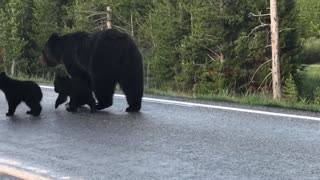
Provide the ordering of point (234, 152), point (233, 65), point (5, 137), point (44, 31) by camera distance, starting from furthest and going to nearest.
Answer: point (44, 31) → point (233, 65) → point (5, 137) → point (234, 152)

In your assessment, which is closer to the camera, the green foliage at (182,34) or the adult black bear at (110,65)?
the adult black bear at (110,65)

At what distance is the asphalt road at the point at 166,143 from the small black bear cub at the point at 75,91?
0.14 metres

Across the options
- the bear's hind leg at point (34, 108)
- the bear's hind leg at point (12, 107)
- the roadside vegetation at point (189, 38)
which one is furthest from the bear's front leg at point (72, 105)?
the roadside vegetation at point (189, 38)

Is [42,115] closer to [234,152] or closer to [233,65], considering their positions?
[234,152]

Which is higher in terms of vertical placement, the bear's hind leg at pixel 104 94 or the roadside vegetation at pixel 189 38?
the roadside vegetation at pixel 189 38

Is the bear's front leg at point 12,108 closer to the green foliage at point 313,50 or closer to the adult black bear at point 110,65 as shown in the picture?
the adult black bear at point 110,65

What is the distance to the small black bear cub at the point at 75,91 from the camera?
29.2ft

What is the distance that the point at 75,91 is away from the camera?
8938mm

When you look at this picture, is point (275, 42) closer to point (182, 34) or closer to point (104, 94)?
point (182, 34)

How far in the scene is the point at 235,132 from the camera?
7.38 m

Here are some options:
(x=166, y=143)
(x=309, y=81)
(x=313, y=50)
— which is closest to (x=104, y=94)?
(x=166, y=143)

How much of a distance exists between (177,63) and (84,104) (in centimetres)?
3463

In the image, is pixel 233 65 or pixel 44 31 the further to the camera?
pixel 44 31

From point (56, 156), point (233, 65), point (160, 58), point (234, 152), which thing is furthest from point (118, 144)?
point (160, 58)
